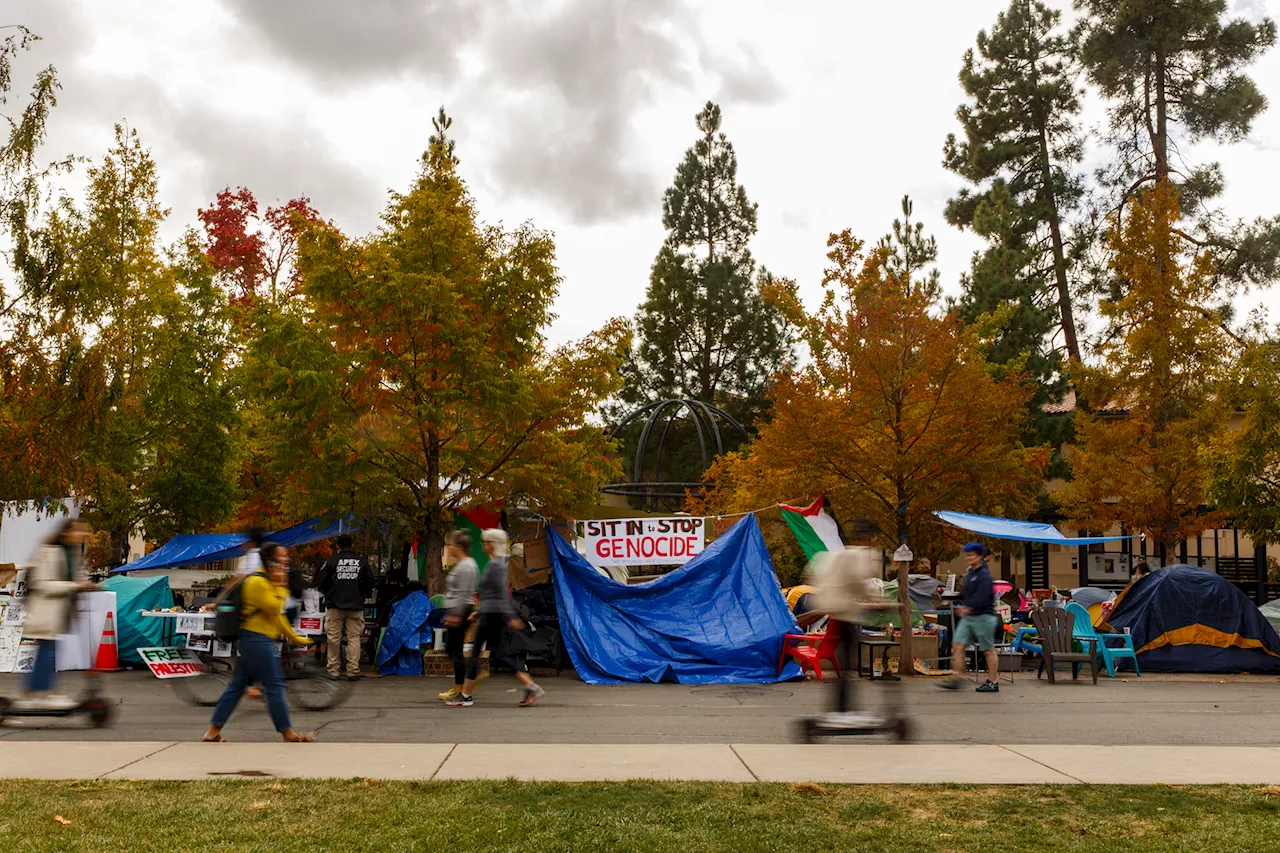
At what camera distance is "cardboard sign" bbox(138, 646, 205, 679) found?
15.1 m

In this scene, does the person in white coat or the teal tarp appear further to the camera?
the teal tarp

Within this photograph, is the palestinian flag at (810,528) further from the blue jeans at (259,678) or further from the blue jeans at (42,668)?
the blue jeans at (42,668)

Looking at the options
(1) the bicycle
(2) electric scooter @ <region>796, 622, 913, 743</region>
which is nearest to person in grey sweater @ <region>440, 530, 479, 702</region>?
(1) the bicycle

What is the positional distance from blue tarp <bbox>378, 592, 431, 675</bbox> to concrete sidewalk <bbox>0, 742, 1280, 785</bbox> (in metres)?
7.34

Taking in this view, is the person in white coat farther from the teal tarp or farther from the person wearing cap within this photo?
the person wearing cap

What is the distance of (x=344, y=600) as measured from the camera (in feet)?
49.8

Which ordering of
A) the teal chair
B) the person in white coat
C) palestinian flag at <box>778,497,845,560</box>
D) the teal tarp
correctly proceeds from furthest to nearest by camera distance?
palestinian flag at <box>778,497,845,560</box> < the teal chair < the teal tarp < the person in white coat

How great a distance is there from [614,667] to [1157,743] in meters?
7.53

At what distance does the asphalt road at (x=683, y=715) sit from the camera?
394 inches

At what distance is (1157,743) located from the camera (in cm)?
997

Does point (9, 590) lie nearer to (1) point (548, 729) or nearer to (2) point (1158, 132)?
(1) point (548, 729)

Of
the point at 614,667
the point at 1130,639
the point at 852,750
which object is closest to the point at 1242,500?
the point at 1130,639

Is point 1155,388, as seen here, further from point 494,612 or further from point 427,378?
point 494,612

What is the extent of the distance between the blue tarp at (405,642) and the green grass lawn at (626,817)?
30.4 ft
